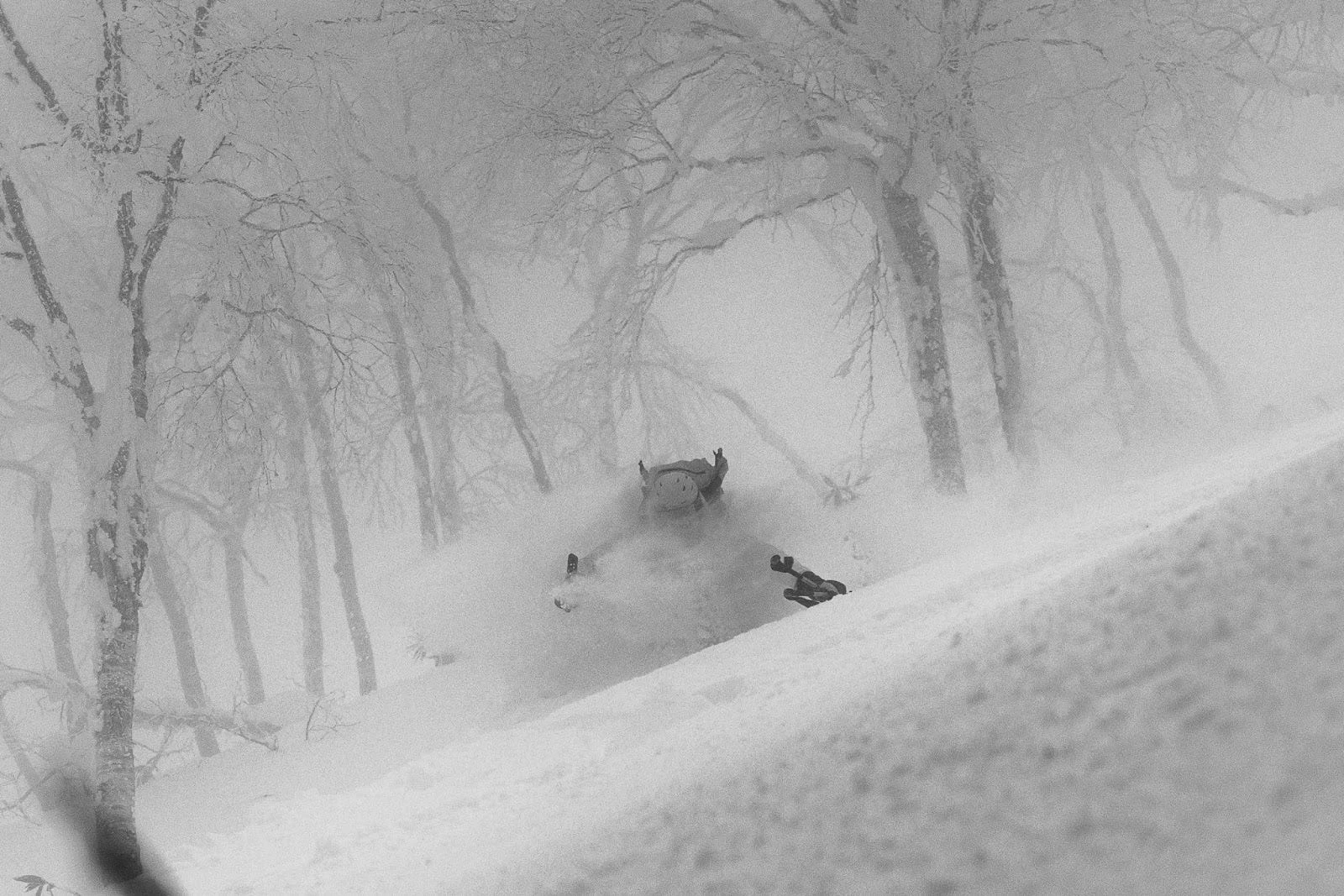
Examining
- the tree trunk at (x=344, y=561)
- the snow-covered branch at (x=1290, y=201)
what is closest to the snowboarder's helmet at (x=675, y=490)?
the tree trunk at (x=344, y=561)

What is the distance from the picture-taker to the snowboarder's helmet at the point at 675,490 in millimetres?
3119

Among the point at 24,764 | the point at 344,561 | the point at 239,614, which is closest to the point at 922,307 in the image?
the point at 344,561

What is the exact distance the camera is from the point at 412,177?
5340mm

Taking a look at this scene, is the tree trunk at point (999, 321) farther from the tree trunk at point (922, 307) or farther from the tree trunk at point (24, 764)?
the tree trunk at point (24, 764)

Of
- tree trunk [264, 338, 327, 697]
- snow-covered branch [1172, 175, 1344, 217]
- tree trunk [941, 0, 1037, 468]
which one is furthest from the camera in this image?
tree trunk [264, 338, 327, 697]

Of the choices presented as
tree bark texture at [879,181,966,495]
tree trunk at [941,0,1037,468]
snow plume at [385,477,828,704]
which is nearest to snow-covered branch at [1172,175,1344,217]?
tree trunk at [941,0,1037,468]

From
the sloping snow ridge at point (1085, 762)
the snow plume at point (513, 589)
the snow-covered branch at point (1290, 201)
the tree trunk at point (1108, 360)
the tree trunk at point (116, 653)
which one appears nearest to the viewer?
the sloping snow ridge at point (1085, 762)

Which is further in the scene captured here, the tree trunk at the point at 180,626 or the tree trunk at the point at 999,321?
the tree trunk at the point at 180,626

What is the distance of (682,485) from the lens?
3.12 meters

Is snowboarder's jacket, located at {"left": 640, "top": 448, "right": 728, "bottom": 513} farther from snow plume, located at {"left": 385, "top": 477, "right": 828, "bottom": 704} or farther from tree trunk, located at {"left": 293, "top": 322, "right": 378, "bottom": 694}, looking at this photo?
tree trunk, located at {"left": 293, "top": 322, "right": 378, "bottom": 694}

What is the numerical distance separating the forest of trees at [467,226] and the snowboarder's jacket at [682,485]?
3.16ft

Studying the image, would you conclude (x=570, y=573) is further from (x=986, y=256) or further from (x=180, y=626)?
(x=180, y=626)

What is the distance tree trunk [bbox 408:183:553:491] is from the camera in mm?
5391

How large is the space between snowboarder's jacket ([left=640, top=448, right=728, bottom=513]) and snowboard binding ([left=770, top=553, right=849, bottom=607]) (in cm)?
32
